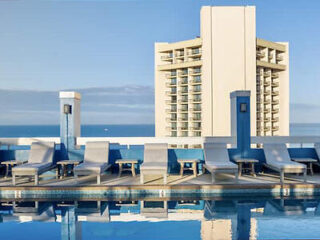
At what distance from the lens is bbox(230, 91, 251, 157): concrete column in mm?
8125

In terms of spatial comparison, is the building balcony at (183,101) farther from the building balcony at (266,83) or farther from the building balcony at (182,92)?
the building balcony at (266,83)

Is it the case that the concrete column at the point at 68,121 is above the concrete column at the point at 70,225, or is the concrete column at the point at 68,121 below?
above

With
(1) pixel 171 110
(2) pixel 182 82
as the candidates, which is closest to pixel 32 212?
(2) pixel 182 82

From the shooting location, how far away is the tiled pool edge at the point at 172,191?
21.0 ft

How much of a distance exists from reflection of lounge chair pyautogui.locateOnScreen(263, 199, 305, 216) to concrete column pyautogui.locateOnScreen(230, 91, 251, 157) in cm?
229

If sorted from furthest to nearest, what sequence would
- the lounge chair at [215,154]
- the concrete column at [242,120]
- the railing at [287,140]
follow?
the railing at [287,140], the concrete column at [242,120], the lounge chair at [215,154]

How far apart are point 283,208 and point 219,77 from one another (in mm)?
44540

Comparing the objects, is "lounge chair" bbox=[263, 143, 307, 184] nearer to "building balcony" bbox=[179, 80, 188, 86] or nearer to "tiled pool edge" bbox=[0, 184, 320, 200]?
"tiled pool edge" bbox=[0, 184, 320, 200]

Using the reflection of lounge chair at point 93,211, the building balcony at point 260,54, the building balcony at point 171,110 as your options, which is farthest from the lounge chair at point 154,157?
the building balcony at point 171,110

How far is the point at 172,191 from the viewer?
6430mm

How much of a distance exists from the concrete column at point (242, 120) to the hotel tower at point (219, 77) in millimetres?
39208

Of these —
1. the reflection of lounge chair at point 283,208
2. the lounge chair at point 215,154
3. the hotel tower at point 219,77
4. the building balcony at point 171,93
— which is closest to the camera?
the reflection of lounge chair at point 283,208

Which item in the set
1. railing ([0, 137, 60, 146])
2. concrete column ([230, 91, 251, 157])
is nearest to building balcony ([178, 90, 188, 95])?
concrete column ([230, 91, 251, 157])

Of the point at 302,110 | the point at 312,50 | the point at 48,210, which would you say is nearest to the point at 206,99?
the point at 312,50
